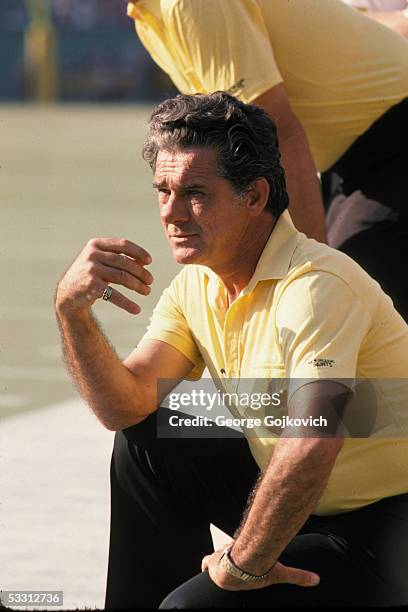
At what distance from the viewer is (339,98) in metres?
4.48

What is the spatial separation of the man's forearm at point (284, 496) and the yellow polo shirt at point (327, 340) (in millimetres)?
153

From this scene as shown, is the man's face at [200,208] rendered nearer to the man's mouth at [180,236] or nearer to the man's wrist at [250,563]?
the man's mouth at [180,236]

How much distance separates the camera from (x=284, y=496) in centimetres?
273

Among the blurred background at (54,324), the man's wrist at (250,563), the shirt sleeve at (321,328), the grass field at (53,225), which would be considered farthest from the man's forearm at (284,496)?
the grass field at (53,225)

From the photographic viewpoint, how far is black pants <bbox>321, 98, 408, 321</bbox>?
14.8 ft

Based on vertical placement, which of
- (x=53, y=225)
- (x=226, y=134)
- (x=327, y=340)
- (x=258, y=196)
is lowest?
(x=53, y=225)

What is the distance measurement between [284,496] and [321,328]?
0.33 m

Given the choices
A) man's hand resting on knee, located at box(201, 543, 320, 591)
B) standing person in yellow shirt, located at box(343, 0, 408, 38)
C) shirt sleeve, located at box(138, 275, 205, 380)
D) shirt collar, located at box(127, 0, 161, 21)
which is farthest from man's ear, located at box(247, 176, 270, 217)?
standing person in yellow shirt, located at box(343, 0, 408, 38)

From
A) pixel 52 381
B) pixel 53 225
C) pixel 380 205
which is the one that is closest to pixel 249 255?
pixel 380 205

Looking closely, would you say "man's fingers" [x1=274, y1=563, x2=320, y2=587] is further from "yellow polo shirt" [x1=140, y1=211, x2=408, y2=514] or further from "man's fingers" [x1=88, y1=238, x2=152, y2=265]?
"man's fingers" [x1=88, y1=238, x2=152, y2=265]

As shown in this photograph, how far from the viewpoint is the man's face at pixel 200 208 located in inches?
119

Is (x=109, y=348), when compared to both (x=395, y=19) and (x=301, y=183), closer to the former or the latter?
(x=301, y=183)

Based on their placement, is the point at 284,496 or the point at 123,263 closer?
the point at 284,496

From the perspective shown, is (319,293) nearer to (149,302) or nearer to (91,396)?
(91,396)
